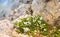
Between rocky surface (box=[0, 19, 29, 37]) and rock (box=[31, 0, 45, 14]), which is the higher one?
rock (box=[31, 0, 45, 14])

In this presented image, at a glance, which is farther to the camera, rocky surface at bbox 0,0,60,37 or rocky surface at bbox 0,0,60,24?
rocky surface at bbox 0,0,60,24

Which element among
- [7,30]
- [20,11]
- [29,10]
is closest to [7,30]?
[7,30]

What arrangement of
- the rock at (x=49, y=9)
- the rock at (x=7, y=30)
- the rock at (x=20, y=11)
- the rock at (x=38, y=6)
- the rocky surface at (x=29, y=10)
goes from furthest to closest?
the rock at (x=20, y=11) → the rock at (x=38, y=6) → the rock at (x=49, y=9) → the rocky surface at (x=29, y=10) → the rock at (x=7, y=30)

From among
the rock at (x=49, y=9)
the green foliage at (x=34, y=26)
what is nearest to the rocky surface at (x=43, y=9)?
the rock at (x=49, y=9)

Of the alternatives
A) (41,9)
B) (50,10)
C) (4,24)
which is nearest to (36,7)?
(41,9)

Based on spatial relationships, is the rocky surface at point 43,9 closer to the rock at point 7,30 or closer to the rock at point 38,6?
the rock at point 38,6

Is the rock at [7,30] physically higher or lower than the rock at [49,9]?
lower

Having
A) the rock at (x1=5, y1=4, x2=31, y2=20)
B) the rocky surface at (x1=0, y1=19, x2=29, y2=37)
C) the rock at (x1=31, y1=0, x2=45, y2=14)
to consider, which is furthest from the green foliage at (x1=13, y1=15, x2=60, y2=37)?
A: the rock at (x1=5, y1=4, x2=31, y2=20)

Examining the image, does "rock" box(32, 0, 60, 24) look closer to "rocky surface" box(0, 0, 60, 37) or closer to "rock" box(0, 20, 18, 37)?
"rocky surface" box(0, 0, 60, 37)

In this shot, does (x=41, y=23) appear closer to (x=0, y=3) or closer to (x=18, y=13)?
(x=18, y=13)

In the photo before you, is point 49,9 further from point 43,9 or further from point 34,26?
point 34,26

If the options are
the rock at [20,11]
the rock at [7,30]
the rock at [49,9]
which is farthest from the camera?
the rock at [20,11]

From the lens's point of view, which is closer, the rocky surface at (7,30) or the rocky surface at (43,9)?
the rocky surface at (7,30)
